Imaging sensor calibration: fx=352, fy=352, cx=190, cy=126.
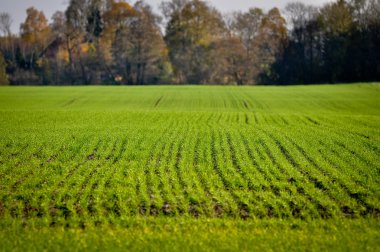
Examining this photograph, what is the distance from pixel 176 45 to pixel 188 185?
73.0 m

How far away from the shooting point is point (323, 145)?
19641mm

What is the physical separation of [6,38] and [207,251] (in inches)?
4004

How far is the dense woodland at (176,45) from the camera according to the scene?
257 ft

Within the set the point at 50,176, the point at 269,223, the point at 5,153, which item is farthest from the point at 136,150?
the point at 269,223

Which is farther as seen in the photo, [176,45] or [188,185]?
[176,45]

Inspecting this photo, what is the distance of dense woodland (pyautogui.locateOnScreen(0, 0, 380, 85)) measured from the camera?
7825 centimetres

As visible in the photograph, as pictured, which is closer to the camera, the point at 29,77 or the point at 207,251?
the point at 207,251

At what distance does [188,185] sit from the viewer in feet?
43.9

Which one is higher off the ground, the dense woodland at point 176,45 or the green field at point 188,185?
the dense woodland at point 176,45

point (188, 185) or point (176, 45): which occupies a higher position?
point (176, 45)

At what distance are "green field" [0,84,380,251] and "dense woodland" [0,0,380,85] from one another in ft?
177

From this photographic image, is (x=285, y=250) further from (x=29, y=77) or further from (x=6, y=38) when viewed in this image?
(x=6, y=38)

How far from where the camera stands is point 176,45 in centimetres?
8312

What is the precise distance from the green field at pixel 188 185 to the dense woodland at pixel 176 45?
2129 inches
